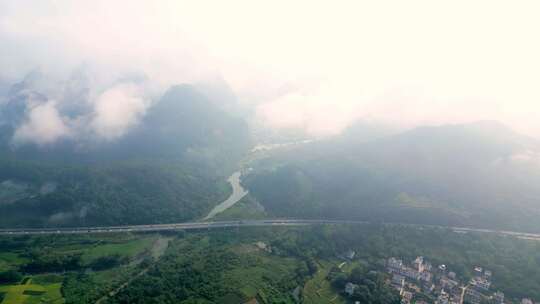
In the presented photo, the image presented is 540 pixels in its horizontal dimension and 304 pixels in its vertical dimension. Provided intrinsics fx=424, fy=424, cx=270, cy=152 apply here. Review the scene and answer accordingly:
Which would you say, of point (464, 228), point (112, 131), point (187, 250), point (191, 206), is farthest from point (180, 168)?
point (464, 228)

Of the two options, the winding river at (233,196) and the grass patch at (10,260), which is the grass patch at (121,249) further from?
the winding river at (233,196)

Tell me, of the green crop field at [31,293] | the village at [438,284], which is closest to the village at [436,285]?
the village at [438,284]

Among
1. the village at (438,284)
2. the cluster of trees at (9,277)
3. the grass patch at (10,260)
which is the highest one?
the grass patch at (10,260)

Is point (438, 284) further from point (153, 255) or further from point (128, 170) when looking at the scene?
point (128, 170)

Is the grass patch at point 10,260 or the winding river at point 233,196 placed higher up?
the winding river at point 233,196

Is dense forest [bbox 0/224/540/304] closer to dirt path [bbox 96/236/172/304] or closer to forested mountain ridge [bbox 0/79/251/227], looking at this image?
dirt path [bbox 96/236/172/304]

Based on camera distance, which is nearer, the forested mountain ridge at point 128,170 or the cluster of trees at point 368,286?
the cluster of trees at point 368,286

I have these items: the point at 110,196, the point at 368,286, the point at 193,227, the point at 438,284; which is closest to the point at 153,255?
the point at 193,227
